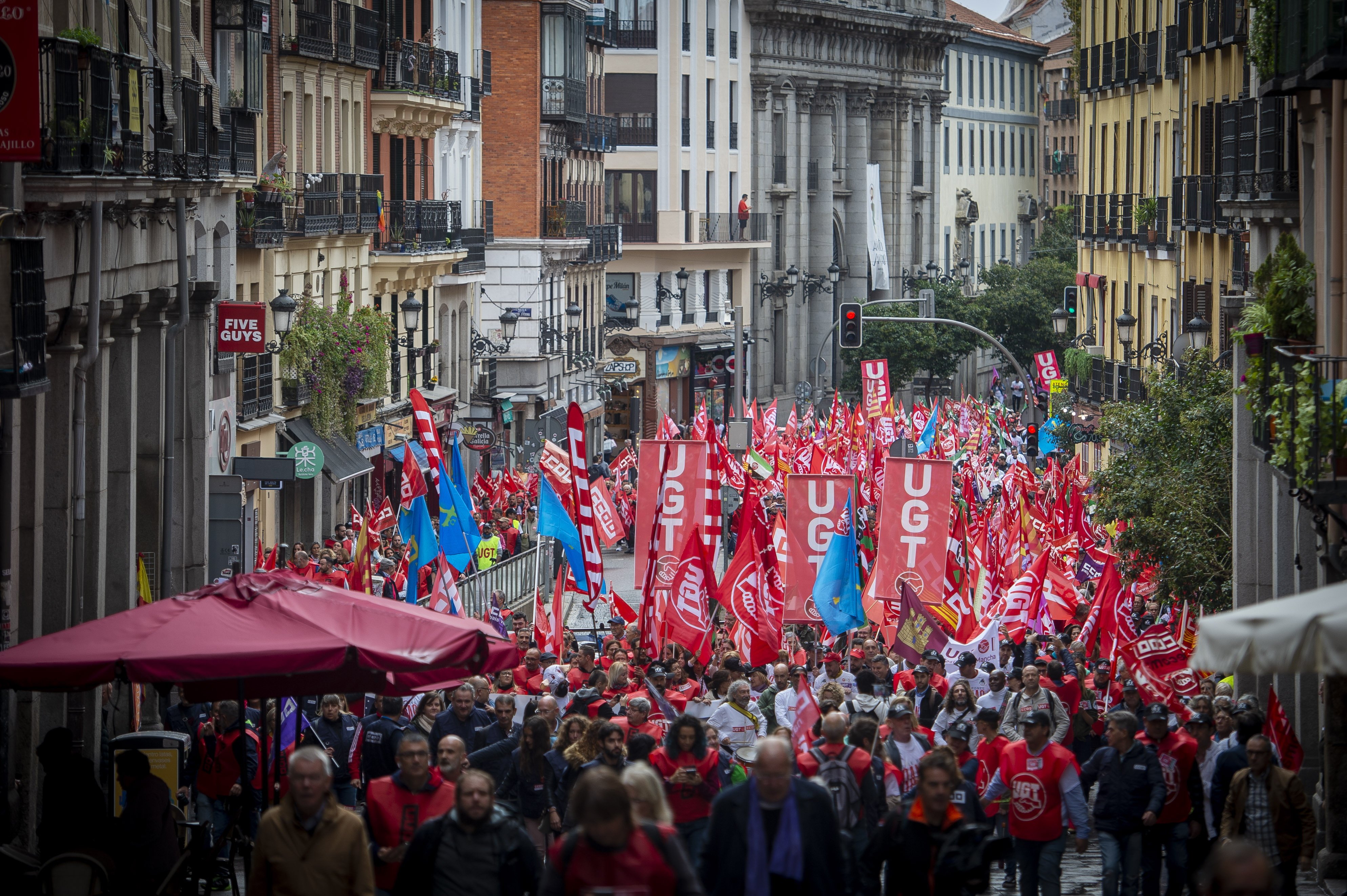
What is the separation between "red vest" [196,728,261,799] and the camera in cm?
1703

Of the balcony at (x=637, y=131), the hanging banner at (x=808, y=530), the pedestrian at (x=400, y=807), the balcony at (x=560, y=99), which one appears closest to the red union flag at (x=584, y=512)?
the hanging banner at (x=808, y=530)

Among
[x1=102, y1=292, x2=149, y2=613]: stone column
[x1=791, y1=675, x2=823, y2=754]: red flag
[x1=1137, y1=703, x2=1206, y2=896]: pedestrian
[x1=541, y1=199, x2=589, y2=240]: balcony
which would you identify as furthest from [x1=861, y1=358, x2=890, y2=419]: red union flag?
[x1=1137, y1=703, x2=1206, y2=896]: pedestrian

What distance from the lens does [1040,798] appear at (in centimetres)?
1462

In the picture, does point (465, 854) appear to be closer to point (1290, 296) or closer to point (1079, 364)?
point (1290, 296)

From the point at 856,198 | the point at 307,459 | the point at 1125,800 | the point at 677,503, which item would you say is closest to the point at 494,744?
the point at 1125,800

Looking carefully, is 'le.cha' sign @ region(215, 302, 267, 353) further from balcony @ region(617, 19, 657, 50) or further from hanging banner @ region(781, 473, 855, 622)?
balcony @ region(617, 19, 657, 50)

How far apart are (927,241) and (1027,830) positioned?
82.6 meters

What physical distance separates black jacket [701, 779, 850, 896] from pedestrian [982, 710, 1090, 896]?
3826 mm

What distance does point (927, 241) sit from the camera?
96.1 m

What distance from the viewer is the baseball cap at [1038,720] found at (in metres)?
14.6

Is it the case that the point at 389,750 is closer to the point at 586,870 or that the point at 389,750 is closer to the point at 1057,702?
the point at 1057,702

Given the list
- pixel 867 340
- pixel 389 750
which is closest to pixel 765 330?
pixel 867 340

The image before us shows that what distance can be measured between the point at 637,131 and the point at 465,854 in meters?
65.5

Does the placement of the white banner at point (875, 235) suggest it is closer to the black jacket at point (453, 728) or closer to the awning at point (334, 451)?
the awning at point (334, 451)
